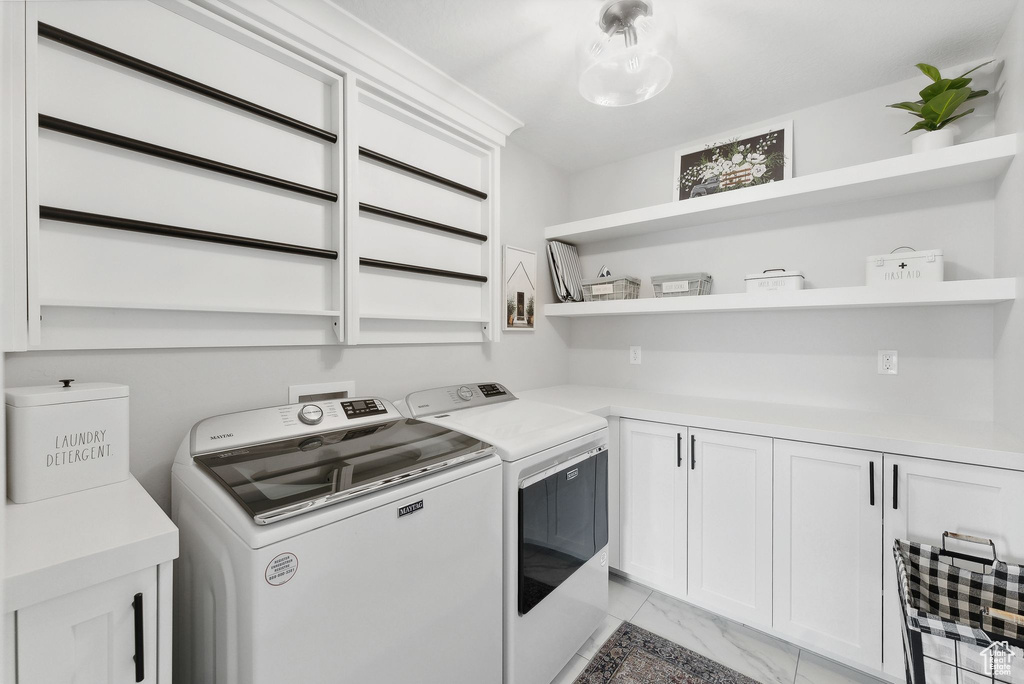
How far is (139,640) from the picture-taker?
3.18ft

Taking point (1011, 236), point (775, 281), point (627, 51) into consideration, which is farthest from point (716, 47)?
point (1011, 236)

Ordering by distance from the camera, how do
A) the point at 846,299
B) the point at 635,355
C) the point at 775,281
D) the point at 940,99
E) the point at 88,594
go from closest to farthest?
the point at 88,594 → the point at 940,99 → the point at 846,299 → the point at 775,281 → the point at 635,355

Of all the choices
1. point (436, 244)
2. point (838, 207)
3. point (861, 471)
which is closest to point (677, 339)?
point (838, 207)

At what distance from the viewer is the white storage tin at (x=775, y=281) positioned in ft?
7.12

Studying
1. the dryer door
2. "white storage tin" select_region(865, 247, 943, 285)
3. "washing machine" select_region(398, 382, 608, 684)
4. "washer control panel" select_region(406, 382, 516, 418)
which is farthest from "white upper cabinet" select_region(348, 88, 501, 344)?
"white storage tin" select_region(865, 247, 943, 285)

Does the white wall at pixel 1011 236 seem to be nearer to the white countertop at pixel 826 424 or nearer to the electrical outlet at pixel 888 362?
the white countertop at pixel 826 424

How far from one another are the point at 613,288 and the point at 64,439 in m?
2.33

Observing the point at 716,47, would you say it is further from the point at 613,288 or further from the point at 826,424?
the point at 826,424

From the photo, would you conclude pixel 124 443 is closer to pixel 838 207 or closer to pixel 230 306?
pixel 230 306

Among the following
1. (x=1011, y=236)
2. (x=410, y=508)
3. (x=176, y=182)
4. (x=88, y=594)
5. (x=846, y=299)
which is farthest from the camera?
(x=846, y=299)

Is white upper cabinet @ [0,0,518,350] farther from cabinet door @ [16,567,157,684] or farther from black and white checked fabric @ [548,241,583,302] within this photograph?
black and white checked fabric @ [548,241,583,302]

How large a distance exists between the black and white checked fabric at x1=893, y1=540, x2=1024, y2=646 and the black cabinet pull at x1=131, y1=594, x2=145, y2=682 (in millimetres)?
1997

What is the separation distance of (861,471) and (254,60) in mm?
2558

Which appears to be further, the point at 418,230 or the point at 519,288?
the point at 519,288
